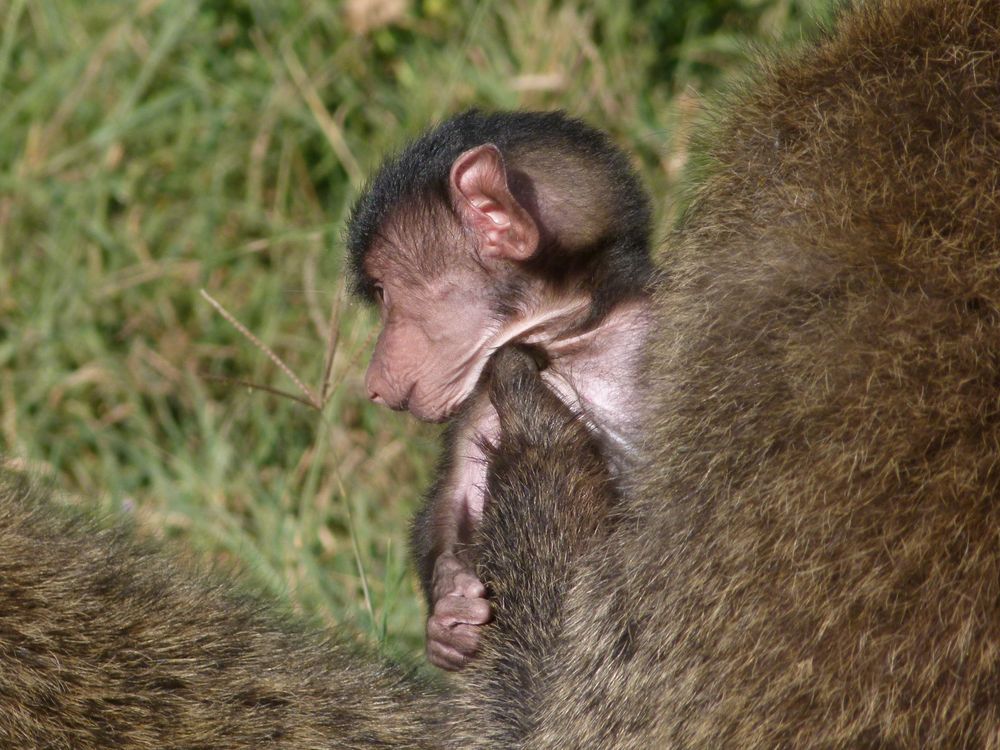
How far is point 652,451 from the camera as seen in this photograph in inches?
78.3

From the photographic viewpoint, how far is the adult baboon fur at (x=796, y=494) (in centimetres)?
172

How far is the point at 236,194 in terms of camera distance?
4.75 m

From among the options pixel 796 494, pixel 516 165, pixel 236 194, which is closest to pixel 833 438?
pixel 796 494

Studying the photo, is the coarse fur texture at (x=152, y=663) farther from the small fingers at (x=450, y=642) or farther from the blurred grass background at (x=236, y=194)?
the blurred grass background at (x=236, y=194)

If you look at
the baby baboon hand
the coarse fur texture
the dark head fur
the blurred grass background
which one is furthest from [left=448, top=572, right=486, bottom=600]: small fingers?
the blurred grass background

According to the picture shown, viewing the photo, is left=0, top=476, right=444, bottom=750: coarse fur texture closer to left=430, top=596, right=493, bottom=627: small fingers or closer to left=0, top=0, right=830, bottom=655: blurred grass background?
left=430, top=596, right=493, bottom=627: small fingers

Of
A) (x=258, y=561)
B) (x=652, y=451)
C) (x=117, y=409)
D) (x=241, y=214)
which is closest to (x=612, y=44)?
(x=241, y=214)

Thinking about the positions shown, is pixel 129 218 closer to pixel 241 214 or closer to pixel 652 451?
pixel 241 214

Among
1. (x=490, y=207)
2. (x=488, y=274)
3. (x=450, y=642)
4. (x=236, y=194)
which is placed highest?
(x=490, y=207)

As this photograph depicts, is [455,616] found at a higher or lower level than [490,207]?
lower

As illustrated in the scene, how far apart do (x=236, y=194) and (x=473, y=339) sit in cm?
219

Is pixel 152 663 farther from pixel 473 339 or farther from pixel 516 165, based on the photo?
pixel 516 165

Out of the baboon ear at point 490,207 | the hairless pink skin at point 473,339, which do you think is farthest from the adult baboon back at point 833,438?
the baboon ear at point 490,207

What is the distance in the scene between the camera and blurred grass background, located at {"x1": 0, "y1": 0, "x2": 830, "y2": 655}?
161 inches
